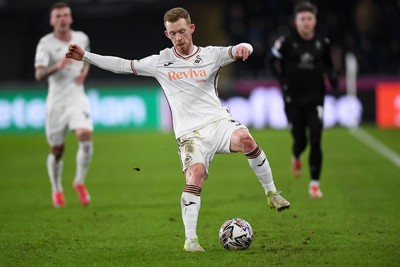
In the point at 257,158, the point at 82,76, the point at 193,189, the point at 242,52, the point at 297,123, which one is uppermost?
the point at 242,52

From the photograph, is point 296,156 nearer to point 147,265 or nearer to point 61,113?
point 61,113

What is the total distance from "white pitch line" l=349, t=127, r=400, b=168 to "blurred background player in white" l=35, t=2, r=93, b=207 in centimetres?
637

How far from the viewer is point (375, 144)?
2039 cm

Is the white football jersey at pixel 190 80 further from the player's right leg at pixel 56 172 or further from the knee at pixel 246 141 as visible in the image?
the player's right leg at pixel 56 172

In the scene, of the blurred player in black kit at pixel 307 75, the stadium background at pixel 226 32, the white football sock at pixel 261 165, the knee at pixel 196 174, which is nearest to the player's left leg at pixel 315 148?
the blurred player in black kit at pixel 307 75

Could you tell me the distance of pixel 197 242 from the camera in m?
8.20

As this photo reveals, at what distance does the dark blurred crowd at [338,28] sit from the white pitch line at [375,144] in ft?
9.67

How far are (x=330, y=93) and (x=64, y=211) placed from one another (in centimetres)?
1409

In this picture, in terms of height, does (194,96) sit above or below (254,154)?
above

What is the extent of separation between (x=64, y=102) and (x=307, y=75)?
3.35 metres

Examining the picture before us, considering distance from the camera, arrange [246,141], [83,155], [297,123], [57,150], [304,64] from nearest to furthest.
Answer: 1. [246,141]
2. [83,155]
3. [57,150]
4. [304,64]
5. [297,123]

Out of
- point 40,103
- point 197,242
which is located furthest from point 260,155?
point 40,103

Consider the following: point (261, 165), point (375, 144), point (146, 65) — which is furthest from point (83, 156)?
point (375, 144)

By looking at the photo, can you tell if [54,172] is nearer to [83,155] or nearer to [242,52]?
[83,155]
